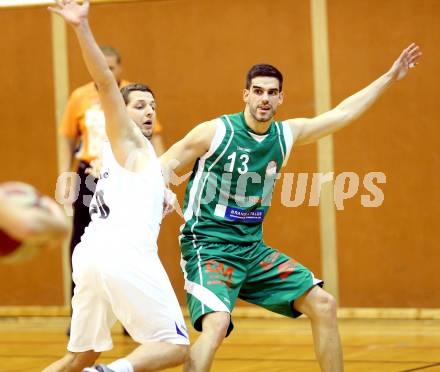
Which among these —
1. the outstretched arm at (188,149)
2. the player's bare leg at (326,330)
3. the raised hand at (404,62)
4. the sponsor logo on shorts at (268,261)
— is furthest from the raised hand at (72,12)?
the raised hand at (404,62)

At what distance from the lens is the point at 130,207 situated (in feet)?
16.0

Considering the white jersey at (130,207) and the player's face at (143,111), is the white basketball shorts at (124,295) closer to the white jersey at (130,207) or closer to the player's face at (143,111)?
the white jersey at (130,207)

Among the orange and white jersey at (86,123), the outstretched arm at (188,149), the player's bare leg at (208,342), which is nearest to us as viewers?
the player's bare leg at (208,342)

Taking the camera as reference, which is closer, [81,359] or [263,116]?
[81,359]

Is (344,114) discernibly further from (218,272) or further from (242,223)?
(218,272)

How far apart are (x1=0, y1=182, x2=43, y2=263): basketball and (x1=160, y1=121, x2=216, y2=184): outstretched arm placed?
2.10 m

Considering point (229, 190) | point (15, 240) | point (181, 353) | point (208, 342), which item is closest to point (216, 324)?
point (208, 342)

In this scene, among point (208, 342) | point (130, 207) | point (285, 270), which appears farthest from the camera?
point (285, 270)

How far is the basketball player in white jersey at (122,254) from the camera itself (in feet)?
15.7

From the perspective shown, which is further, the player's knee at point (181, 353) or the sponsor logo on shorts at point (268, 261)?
the sponsor logo on shorts at point (268, 261)

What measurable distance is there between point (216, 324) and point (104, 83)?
1.43 metres

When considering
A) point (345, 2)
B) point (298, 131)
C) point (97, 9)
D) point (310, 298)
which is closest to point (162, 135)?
point (97, 9)

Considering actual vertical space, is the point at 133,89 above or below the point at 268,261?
above

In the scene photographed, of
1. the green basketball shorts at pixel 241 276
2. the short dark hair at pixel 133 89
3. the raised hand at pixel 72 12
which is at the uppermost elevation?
the raised hand at pixel 72 12
